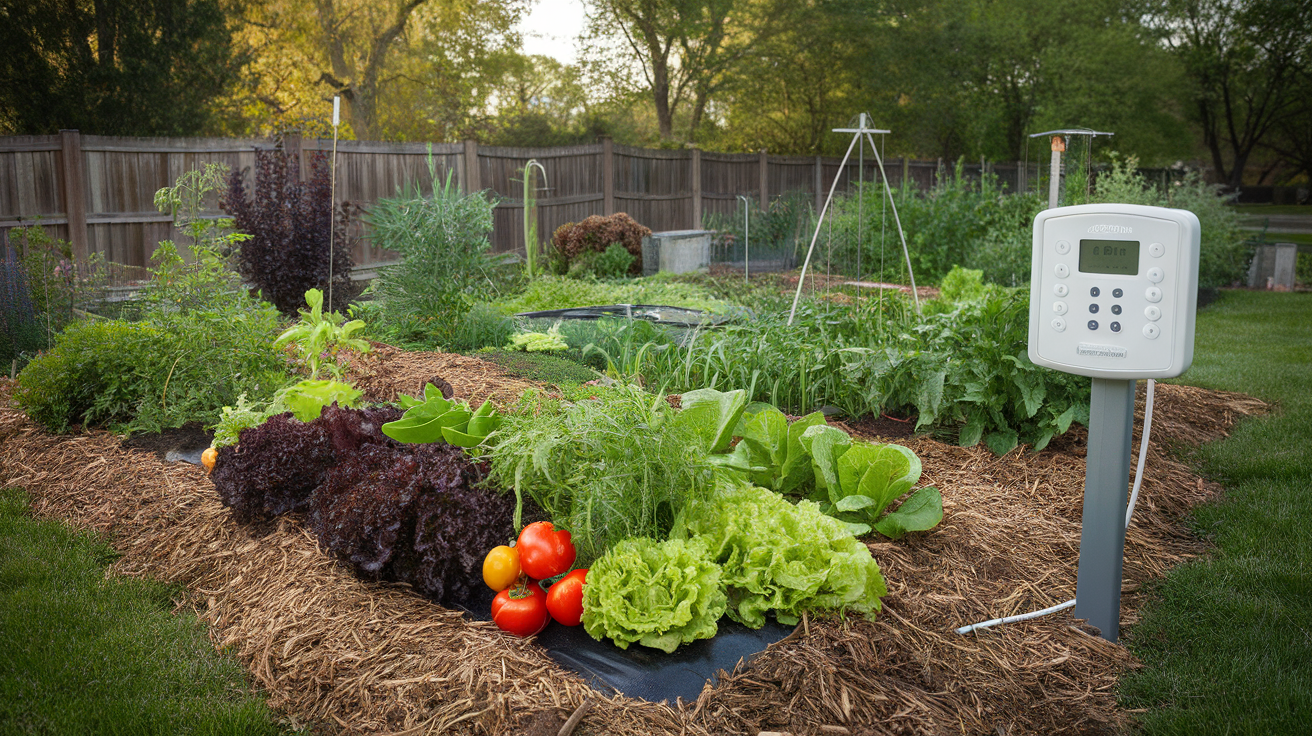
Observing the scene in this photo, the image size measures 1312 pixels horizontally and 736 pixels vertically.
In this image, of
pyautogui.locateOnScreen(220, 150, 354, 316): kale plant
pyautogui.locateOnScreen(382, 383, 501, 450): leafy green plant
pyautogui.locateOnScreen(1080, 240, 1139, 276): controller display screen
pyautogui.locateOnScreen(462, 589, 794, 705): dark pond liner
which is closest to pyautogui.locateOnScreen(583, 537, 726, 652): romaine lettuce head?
pyautogui.locateOnScreen(462, 589, 794, 705): dark pond liner

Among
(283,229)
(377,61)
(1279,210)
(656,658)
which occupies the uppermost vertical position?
(377,61)

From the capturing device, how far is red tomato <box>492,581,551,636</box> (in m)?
2.23

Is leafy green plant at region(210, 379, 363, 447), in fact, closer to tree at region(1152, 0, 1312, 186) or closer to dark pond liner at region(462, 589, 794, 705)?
dark pond liner at region(462, 589, 794, 705)

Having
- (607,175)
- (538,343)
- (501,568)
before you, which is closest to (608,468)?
(501,568)

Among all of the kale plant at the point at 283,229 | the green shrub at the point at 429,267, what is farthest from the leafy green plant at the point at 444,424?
the kale plant at the point at 283,229

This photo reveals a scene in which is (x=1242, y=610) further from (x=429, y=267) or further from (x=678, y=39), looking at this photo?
(x=678, y=39)

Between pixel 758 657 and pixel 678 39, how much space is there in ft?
77.3

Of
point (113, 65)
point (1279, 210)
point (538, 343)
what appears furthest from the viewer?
point (1279, 210)

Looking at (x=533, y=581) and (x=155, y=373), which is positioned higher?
(x=155, y=373)

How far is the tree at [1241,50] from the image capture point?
2558cm

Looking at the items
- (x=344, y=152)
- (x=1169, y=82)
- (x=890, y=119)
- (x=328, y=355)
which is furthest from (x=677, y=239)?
(x=1169, y=82)

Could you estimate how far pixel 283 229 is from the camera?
6637 mm

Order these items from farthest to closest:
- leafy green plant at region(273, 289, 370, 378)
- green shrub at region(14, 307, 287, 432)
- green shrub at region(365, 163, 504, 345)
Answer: green shrub at region(365, 163, 504, 345), green shrub at region(14, 307, 287, 432), leafy green plant at region(273, 289, 370, 378)

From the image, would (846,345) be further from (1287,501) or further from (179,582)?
(179,582)
